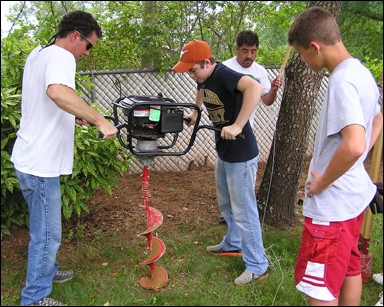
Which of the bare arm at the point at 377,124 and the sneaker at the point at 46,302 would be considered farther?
the sneaker at the point at 46,302

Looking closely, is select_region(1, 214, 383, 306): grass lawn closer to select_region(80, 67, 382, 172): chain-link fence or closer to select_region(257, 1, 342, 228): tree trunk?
select_region(257, 1, 342, 228): tree trunk

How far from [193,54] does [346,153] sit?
147 cm

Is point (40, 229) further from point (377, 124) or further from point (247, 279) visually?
point (377, 124)

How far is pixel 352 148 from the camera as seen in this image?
1.79 metres

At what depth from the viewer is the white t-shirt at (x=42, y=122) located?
7.94 feet

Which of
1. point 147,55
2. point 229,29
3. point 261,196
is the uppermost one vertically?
point 229,29

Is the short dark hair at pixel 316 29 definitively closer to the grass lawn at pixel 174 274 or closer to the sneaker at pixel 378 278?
the grass lawn at pixel 174 274

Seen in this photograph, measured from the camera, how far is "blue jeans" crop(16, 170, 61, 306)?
252 cm

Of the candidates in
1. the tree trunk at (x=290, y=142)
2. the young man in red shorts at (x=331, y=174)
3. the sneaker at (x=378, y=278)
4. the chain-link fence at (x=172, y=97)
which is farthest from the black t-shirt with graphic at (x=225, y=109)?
the chain-link fence at (x=172, y=97)

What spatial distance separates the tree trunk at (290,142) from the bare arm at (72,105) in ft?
6.99

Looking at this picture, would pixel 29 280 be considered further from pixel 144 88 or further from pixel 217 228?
pixel 144 88

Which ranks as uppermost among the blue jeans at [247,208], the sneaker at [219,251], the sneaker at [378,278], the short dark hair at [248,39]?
the short dark hair at [248,39]

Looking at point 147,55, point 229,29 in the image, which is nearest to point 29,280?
point 147,55

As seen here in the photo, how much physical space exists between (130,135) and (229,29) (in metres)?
5.11
